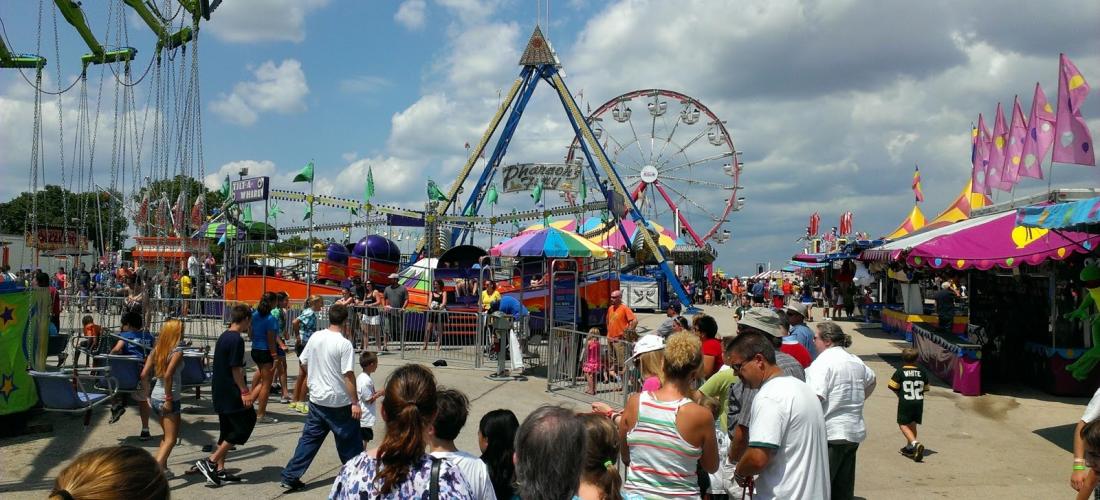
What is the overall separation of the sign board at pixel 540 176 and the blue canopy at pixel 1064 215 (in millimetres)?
14740

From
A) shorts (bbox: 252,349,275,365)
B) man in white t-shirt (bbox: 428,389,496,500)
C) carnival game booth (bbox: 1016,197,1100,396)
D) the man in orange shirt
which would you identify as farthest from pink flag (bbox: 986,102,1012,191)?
man in white t-shirt (bbox: 428,389,496,500)

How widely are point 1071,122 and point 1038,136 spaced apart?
2327 millimetres

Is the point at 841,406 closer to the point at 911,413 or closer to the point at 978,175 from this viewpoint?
the point at 911,413

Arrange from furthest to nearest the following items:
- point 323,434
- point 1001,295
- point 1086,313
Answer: point 1001,295 < point 1086,313 < point 323,434

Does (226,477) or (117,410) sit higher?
(117,410)

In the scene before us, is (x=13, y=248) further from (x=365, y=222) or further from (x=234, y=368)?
(x=234, y=368)

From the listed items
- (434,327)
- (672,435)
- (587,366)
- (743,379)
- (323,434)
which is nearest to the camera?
(672,435)

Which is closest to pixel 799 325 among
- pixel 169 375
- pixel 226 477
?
pixel 226 477

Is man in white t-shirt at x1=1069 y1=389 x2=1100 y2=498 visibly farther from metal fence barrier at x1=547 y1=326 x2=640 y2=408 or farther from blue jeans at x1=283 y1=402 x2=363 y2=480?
metal fence barrier at x1=547 y1=326 x2=640 y2=408

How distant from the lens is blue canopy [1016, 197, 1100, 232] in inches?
336

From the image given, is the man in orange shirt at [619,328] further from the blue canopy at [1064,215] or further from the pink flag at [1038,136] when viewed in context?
the pink flag at [1038,136]

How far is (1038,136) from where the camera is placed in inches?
591

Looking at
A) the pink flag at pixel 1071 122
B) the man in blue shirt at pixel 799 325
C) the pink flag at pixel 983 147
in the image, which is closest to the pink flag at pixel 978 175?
the pink flag at pixel 983 147

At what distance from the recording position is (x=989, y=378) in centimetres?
1445
